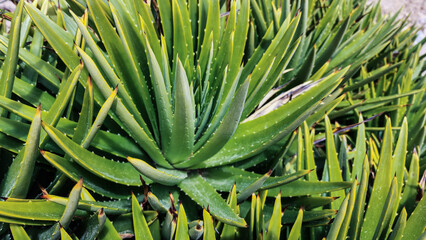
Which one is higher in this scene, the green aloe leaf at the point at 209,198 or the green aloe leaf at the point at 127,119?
the green aloe leaf at the point at 127,119

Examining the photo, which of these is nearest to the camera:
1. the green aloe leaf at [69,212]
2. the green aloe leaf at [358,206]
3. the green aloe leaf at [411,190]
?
the green aloe leaf at [69,212]

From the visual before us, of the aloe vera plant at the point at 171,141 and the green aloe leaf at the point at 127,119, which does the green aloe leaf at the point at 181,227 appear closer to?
the aloe vera plant at the point at 171,141

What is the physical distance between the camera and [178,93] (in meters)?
0.82

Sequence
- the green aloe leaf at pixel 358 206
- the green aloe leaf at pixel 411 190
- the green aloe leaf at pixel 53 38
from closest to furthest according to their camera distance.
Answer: the green aloe leaf at pixel 358 206 → the green aloe leaf at pixel 53 38 → the green aloe leaf at pixel 411 190

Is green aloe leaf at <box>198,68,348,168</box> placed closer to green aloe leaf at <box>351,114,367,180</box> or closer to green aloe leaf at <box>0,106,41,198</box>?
green aloe leaf at <box>351,114,367,180</box>

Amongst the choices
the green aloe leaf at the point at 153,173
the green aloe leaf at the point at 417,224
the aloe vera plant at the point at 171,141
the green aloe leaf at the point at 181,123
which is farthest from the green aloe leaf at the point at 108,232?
the green aloe leaf at the point at 417,224

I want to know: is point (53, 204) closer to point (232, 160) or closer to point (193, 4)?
point (232, 160)

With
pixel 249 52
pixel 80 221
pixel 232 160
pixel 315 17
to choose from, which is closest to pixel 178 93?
pixel 232 160

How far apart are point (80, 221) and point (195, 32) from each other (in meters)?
0.68

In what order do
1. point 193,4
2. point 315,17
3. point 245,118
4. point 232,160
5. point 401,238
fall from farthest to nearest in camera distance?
1. point 315,17
2. point 193,4
3. point 245,118
4. point 232,160
5. point 401,238

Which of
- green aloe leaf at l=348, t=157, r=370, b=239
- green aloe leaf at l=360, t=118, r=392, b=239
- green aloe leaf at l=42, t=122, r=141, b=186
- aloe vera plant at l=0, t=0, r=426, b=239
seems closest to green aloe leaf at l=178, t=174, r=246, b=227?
aloe vera plant at l=0, t=0, r=426, b=239

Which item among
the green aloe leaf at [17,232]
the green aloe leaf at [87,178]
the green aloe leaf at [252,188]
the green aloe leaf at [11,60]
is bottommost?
the green aloe leaf at [17,232]

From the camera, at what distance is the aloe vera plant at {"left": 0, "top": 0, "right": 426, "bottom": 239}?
2.64 ft

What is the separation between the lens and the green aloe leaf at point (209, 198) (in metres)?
0.83
